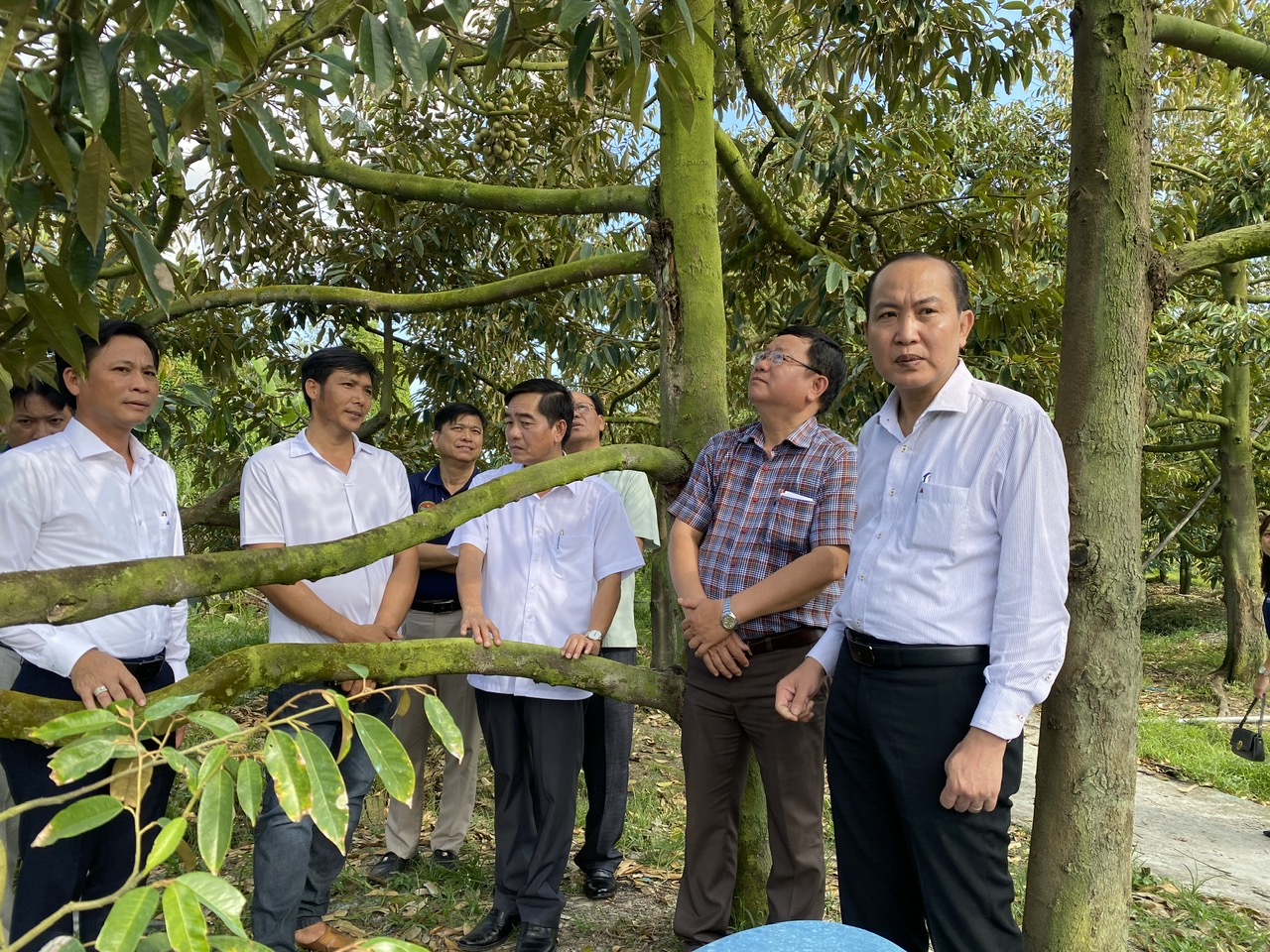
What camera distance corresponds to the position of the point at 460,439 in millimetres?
4898

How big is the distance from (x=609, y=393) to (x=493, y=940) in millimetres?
7487

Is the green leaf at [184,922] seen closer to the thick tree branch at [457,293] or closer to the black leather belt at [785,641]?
the black leather belt at [785,641]

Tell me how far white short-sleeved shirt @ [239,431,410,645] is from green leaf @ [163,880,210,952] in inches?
94.7

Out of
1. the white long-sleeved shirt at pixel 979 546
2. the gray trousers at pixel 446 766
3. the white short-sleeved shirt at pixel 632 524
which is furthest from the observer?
the white short-sleeved shirt at pixel 632 524

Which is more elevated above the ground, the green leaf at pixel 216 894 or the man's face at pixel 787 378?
the man's face at pixel 787 378

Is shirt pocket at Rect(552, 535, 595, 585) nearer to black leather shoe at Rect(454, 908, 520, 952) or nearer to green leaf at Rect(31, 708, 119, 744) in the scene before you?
black leather shoe at Rect(454, 908, 520, 952)

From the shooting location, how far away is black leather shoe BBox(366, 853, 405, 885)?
4.44 metres

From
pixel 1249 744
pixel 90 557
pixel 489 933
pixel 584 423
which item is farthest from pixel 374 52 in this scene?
pixel 1249 744

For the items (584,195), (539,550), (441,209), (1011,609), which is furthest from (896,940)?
(441,209)

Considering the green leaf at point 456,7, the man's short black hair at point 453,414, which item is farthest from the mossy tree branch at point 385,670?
the man's short black hair at point 453,414

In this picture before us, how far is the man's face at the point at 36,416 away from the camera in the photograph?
4090mm

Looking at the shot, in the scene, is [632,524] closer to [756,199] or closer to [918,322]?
[756,199]

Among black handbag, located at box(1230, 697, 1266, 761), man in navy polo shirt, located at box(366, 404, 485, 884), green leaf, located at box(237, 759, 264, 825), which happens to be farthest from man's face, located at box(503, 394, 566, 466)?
black handbag, located at box(1230, 697, 1266, 761)

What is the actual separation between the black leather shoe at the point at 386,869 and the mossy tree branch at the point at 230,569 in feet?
7.84
